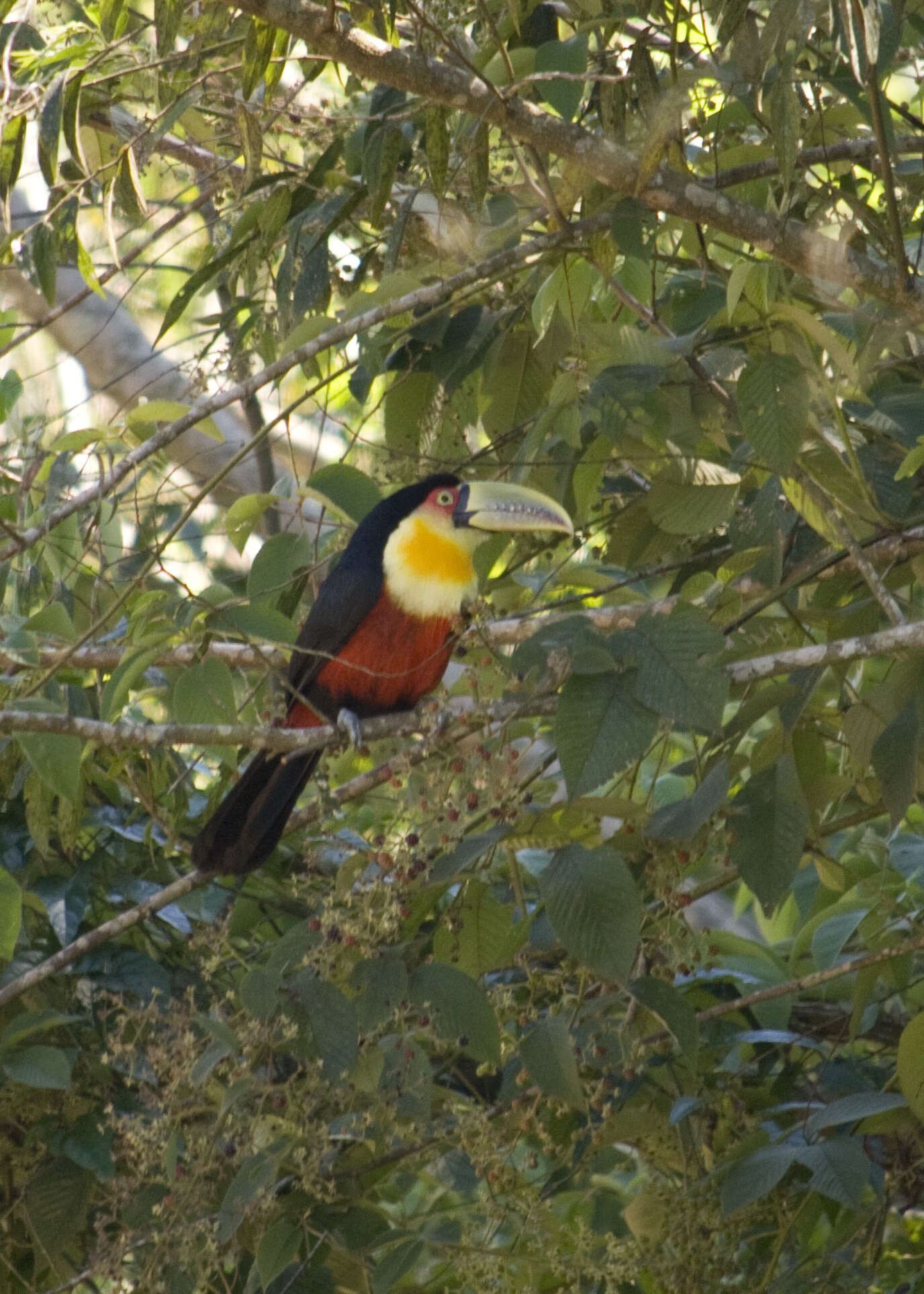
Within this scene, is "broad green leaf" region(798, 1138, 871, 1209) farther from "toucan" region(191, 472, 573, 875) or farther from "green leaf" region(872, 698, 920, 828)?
"toucan" region(191, 472, 573, 875)

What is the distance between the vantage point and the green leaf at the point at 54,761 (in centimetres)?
214

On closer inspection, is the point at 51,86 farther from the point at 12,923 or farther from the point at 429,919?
the point at 429,919

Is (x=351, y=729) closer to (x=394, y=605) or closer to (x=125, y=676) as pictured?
(x=394, y=605)

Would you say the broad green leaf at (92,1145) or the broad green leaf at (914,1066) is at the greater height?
the broad green leaf at (92,1145)

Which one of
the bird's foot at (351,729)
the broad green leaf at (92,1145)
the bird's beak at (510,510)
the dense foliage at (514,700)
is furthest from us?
the bird's foot at (351,729)

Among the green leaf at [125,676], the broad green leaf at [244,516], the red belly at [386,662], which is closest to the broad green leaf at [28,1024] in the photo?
the green leaf at [125,676]

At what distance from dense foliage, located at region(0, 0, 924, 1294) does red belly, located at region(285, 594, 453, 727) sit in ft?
0.88

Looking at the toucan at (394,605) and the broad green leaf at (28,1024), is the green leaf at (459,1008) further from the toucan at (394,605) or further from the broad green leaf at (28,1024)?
the toucan at (394,605)

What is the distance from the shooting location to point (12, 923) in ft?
7.17

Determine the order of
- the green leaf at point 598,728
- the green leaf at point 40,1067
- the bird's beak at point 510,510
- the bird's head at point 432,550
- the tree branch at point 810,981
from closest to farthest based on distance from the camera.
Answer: the green leaf at point 598,728, the tree branch at point 810,981, the green leaf at point 40,1067, the bird's beak at point 510,510, the bird's head at point 432,550

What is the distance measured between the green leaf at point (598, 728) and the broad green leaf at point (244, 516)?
31.3 inches

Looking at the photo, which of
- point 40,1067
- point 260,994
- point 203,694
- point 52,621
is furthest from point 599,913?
point 40,1067

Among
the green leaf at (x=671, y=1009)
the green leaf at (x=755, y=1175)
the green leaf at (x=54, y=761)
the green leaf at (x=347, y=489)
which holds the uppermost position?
the green leaf at (x=347, y=489)

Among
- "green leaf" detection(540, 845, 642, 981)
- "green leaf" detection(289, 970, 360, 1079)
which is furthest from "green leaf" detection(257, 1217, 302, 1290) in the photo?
"green leaf" detection(540, 845, 642, 981)
